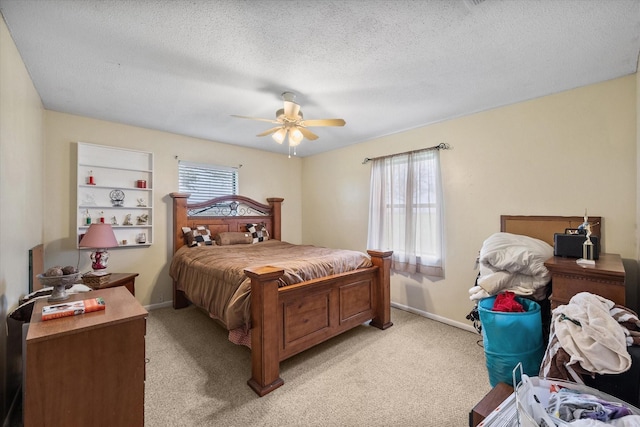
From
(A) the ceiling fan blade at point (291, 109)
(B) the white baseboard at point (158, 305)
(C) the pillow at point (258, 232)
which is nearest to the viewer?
(A) the ceiling fan blade at point (291, 109)

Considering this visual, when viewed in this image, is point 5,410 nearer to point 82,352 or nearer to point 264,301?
point 82,352

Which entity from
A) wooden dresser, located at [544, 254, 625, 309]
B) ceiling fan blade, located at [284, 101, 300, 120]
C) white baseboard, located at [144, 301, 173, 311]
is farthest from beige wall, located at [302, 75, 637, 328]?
white baseboard, located at [144, 301, 173, 311]

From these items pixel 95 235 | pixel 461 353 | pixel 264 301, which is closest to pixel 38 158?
pixel 95 235

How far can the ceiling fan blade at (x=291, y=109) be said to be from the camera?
245 centimetres

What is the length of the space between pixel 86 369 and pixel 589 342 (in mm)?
2200

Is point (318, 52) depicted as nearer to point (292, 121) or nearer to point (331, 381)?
point (292, 121)

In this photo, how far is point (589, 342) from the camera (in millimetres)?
1100

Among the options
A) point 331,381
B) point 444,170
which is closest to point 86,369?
point 331,381

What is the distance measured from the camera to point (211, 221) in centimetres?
416

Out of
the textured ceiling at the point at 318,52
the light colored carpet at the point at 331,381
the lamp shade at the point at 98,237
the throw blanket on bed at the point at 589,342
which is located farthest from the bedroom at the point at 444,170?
the throw blanket on bed at the point at 589,342

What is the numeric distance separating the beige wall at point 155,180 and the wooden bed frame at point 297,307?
0.26 metres

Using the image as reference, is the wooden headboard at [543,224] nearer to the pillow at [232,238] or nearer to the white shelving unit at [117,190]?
the pillow at [232,238]

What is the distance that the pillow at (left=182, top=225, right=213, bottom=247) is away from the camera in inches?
148

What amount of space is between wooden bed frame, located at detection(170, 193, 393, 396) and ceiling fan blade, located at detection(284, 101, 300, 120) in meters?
1.43
